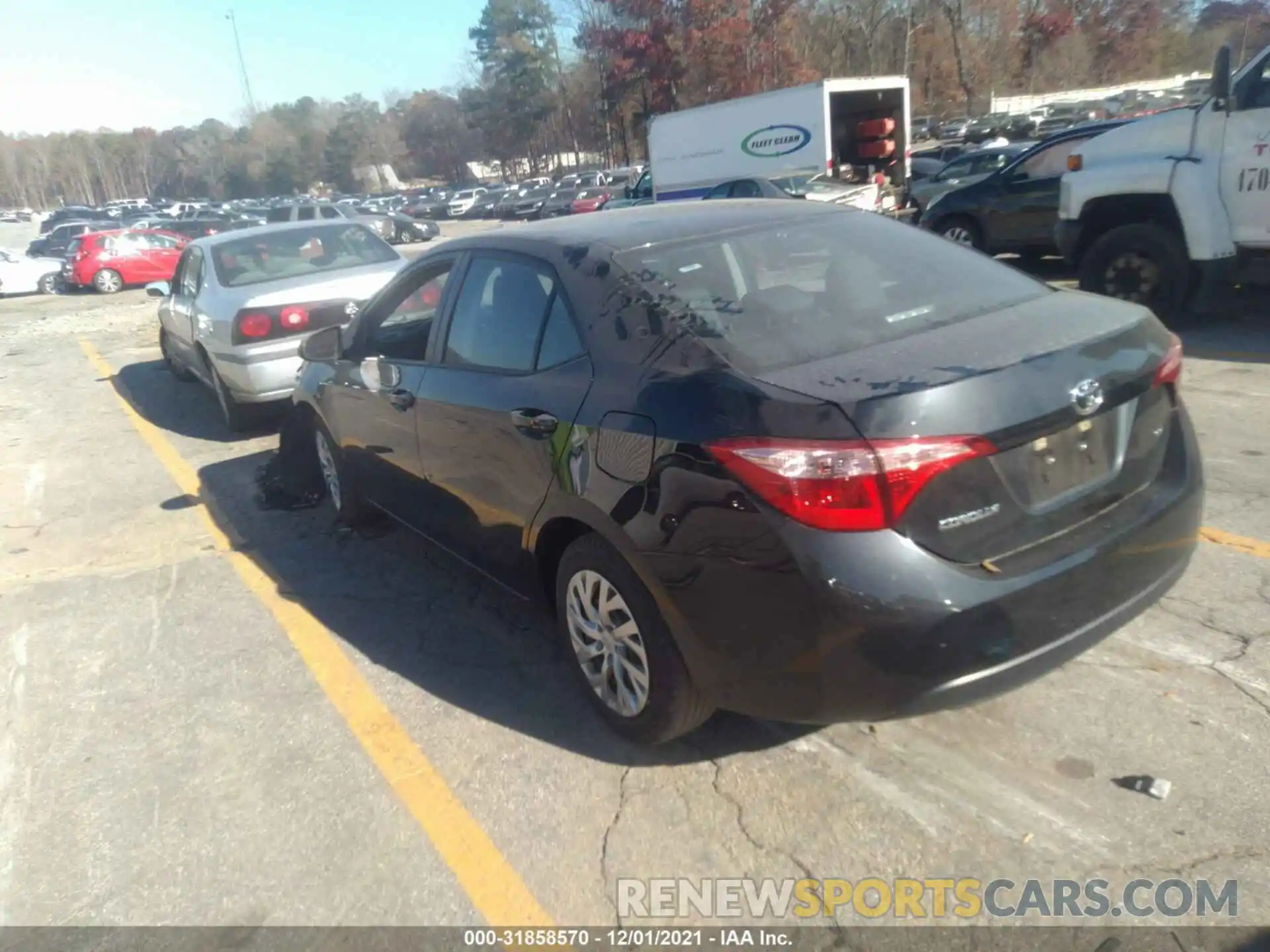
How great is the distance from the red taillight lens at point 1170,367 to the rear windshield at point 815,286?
45cm

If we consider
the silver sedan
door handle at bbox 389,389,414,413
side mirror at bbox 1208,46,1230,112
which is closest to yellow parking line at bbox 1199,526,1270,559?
door handle at bbox 389,389,414,413

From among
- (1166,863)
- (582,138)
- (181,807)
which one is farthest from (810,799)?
(582,138)

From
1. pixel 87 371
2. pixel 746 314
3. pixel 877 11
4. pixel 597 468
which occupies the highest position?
pixel 877 11

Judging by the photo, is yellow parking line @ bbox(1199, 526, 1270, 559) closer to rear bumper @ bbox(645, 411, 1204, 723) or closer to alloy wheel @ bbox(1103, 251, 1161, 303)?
rear bumper @ bbox(645, 411, 1204, 723)

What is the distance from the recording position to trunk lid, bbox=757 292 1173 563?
2527 mm

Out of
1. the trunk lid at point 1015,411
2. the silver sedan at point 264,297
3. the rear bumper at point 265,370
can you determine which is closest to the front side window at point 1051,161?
the silver sedan at point 264,297

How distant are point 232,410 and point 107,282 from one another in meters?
21.5

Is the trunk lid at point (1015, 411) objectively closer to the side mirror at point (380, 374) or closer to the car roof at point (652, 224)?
the car roof at point (652, 224)

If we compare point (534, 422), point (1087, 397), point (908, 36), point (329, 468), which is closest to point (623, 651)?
point (534, 422)

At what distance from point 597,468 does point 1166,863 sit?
1.86 metres

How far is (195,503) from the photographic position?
664 cm

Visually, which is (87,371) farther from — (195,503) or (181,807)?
(181,807)

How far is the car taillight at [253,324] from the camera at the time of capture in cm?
765

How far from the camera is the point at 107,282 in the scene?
26.3 metres
